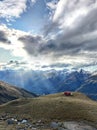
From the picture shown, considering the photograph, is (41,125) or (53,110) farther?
(53,110)

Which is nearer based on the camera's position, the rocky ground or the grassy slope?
the rocky ground

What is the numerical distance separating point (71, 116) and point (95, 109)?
1195 centimetres

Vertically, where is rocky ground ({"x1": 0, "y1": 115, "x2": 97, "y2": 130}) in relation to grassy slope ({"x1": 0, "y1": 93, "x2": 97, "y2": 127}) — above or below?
below

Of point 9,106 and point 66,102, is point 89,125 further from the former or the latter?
→ point 9,106

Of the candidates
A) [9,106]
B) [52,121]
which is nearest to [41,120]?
[52,121]

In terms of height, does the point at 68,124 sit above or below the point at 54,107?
below

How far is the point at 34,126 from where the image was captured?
86.4 m

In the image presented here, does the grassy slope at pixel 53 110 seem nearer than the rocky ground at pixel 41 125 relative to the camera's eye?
No

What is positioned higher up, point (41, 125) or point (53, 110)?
point (53, 110)

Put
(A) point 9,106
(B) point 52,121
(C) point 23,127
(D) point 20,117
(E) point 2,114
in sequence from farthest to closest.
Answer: (A) point 9,106, (E) point 2,114, (D) point 20,117, (B) point 52,121, (C) point 23,127

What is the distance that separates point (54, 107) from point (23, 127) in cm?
2477

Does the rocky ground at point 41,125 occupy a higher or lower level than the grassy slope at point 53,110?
lower

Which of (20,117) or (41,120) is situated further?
(20,117)

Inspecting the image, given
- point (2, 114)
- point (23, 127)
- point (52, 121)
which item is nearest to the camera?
point (23, 127)
